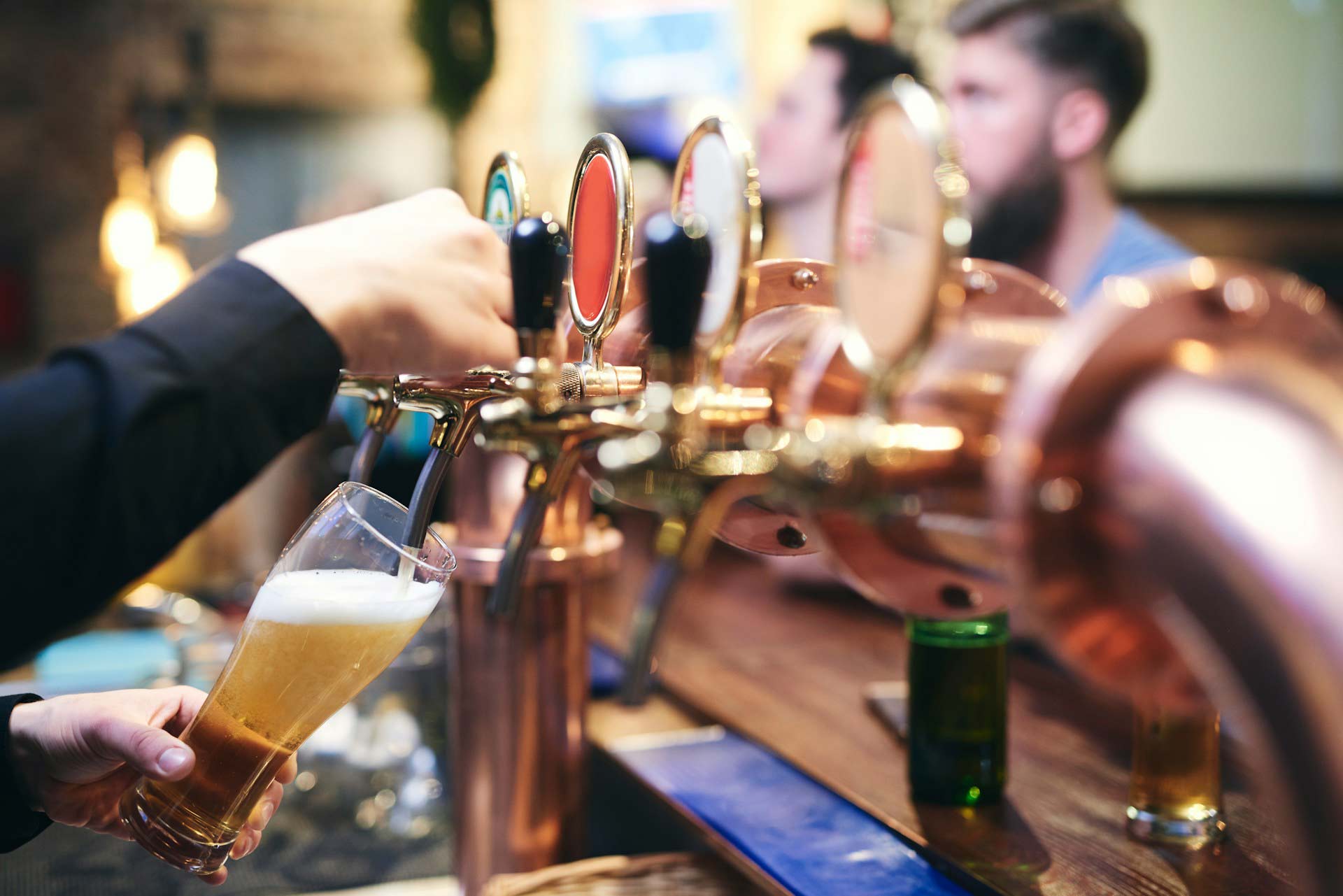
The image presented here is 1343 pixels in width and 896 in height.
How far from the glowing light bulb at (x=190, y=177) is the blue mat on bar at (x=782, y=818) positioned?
295 cm

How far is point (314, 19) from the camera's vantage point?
613cm

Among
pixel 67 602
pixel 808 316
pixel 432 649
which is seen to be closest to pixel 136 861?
pixel 432 649

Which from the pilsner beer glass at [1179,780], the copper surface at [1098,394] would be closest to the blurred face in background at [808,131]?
the pilsner beer glass at [1179,780]

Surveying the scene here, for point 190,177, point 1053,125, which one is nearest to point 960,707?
point 1053,125

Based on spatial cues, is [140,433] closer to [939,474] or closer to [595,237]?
[595,237]

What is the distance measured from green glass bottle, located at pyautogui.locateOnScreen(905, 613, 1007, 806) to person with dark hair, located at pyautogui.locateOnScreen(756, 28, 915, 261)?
219 cm

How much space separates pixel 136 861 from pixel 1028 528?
1285 millimetres

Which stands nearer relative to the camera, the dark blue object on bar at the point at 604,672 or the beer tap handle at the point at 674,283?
the beer tap handle at the point at 674,283

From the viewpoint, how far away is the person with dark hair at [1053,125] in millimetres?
2611

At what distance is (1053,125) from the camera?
107 inches

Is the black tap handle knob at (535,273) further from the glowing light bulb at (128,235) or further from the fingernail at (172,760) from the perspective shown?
the glowing light bulb at (128,235)

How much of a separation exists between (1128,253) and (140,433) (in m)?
2.39

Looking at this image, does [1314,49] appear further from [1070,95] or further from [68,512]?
[68,512]

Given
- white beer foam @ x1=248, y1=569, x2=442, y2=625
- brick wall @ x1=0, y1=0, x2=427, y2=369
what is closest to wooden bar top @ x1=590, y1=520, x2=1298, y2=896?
white beer foam @ x1=248, y1=569, x2=442, y2=625
